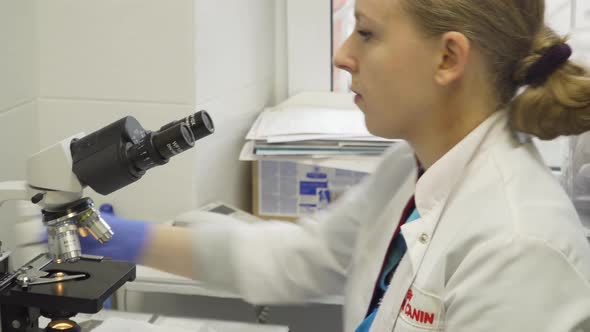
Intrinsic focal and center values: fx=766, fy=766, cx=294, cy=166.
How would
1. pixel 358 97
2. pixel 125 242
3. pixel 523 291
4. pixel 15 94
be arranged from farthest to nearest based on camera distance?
pixel 15 94, pixel 125 242, pixel 358 97, pixel 523 291

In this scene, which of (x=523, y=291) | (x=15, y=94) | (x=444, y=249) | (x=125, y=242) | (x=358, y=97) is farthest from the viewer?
(x=15, y=94)

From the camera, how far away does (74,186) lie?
0.99m

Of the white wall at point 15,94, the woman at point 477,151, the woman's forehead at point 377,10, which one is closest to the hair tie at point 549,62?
the woman at point 477,151

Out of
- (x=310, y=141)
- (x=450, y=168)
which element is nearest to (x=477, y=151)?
(x=450, y=168)

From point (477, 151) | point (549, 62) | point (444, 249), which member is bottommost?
point (444, 249)

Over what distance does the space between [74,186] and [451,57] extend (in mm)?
534

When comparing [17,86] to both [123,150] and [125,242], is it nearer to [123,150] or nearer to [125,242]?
[125,242]

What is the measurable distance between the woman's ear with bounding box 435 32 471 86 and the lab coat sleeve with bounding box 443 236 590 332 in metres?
0.24

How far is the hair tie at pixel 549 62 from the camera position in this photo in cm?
106

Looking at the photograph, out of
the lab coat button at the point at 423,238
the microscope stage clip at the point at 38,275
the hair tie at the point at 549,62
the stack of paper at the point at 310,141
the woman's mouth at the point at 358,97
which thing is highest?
the hair tie at the point at 549,62

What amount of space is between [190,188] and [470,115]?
78 cm

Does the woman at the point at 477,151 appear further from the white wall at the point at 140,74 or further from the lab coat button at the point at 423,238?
the white wall at the point at 140,74

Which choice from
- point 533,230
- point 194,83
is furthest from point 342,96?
point 533,230

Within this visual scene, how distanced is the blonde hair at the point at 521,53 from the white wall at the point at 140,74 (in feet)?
2.35
